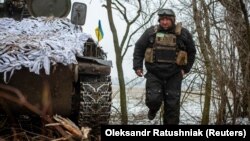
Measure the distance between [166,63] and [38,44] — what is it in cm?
155

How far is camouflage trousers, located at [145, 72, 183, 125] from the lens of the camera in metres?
6.11

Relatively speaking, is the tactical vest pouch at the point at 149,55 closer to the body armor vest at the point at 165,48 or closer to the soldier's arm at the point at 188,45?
the body armor vest at the point at 165,48

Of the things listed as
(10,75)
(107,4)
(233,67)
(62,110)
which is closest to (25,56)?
(10,75)

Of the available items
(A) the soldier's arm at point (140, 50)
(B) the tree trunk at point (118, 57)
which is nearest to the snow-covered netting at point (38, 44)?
(A) the soldier's arm at point (140, 50)

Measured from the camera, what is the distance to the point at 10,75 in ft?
17.9

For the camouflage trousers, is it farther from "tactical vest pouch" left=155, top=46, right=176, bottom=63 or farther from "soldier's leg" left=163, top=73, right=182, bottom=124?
"tactical vest pouch" left=155, top=46, right=176, bottom=63

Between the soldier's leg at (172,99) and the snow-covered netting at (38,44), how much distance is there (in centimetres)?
114

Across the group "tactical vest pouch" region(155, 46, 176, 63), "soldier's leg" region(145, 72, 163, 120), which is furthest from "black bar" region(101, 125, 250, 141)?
"tactical vest pouch" region(155, 46, 176, 63)

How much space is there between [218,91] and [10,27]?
301 cm

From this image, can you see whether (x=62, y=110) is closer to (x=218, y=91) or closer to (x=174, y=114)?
(x=174, y=114)

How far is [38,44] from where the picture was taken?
5711mm

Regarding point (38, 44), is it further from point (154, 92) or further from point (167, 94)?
point (167, 94)

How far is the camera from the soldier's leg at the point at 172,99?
6.11 metres

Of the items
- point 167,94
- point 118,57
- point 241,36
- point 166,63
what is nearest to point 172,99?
point 167,94
